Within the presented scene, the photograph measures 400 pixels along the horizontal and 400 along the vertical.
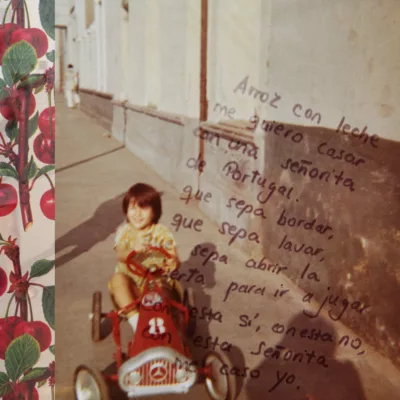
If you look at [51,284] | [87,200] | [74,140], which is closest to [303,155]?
[51,284]

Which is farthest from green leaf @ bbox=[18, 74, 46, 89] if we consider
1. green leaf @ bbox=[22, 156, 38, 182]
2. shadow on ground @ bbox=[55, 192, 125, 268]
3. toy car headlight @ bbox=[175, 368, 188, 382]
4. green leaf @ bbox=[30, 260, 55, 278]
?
shadow on ground @ bbox=[55, 192, 125, 268]

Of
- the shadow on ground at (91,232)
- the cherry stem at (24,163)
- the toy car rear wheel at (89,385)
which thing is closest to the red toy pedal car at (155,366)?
the toy car rear wheel at (89,385)

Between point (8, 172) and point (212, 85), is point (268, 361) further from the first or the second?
point (212, 85)

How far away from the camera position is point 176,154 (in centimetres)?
735

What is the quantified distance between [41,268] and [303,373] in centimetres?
169

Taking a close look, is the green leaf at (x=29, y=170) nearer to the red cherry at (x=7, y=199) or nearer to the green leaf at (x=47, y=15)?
the red cherry at (x=7, y=199)

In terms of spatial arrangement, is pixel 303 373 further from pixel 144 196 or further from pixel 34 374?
pixel 34 374

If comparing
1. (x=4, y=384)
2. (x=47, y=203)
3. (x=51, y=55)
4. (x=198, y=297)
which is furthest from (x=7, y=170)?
(x=198, y=297)

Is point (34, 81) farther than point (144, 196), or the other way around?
point (144, 196)

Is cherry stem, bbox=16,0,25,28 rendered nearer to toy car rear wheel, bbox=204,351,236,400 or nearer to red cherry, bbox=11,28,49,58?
red cherry, bbox=11,28,49,58

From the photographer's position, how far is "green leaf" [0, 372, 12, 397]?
2.18 meters

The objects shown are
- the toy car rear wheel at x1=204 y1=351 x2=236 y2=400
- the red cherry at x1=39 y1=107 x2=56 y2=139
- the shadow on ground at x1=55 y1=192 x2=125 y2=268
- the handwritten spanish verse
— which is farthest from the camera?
the shadow on ground at x1=55 y1=192 x2=125 y2=268

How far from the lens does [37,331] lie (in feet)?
7.20

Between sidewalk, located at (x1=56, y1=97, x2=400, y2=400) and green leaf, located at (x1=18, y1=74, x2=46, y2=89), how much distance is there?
161cm
